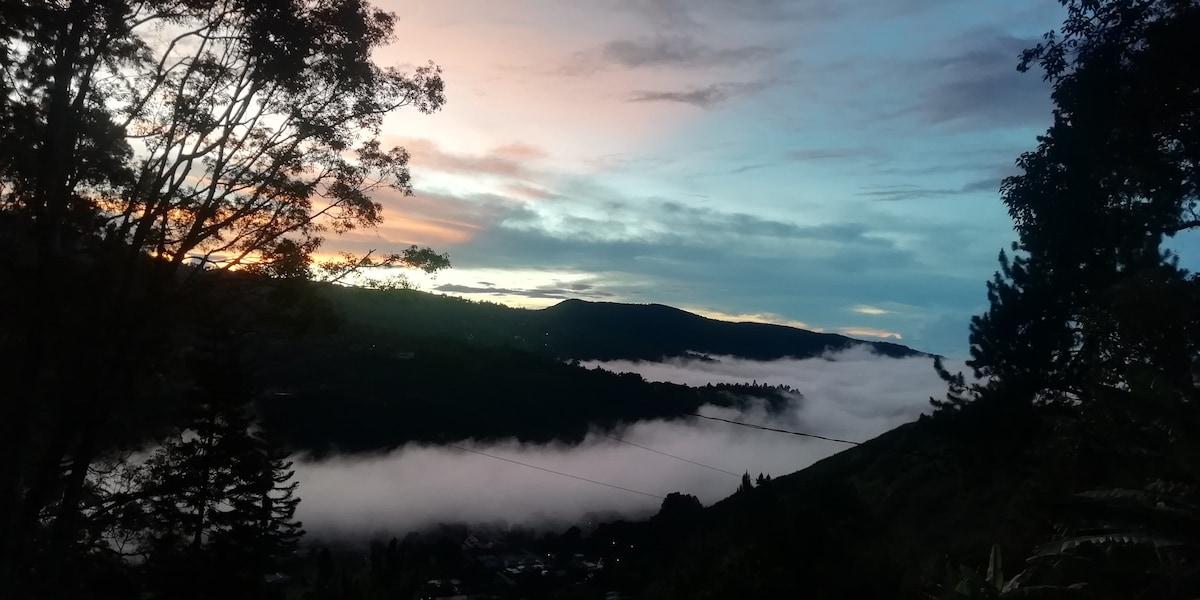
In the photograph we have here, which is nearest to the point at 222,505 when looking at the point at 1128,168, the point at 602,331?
the point at 1128,168

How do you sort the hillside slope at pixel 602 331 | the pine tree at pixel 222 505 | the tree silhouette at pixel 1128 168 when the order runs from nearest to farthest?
the tree silhouette at pixel 1128 168 < the pine tree at pixel 222 505 < the hillside slope at pixel 602 331

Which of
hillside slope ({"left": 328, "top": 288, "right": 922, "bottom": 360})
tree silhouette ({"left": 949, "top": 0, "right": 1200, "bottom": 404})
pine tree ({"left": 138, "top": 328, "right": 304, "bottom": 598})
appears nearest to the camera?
tree silhouette ({"left": 949, "top": 0, "right": 1200, "bottom": 404})

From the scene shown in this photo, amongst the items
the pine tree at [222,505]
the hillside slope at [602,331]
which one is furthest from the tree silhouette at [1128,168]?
the hillside slope at [602,331]

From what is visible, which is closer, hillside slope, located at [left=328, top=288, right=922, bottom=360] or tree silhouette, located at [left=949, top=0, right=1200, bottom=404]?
tree silhouette, located at [left=949, top=0, right=1200, bottom=404]

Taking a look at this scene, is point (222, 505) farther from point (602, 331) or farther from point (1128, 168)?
point (602, 331)

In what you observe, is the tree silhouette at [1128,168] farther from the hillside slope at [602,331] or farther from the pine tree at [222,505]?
the hillside slope at [602,331]

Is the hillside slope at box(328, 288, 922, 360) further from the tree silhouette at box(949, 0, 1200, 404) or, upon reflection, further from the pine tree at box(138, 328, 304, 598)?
the tree silhouette at box(949, 0, 1200, 404)

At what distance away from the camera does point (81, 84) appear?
29.2ft

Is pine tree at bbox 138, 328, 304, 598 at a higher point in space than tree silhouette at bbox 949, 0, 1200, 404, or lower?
lower

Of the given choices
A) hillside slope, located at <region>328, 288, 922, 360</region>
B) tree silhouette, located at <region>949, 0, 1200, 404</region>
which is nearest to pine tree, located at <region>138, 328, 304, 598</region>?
tree silhouette, located at <region>949, 0, 1200, 404</region>

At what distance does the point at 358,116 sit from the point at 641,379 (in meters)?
126

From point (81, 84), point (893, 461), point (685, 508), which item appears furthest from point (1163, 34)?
point (685, 508)

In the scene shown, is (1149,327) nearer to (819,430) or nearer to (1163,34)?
(1163,34)

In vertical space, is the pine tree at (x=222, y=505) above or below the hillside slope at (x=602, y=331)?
below
